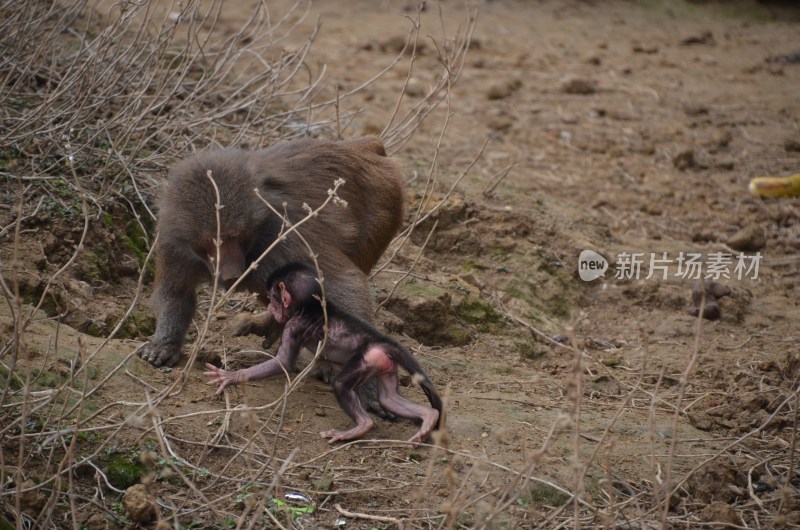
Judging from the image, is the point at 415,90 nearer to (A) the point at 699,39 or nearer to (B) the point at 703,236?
(B) the point at 703,236

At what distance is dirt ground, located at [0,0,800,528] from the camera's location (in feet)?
12.3

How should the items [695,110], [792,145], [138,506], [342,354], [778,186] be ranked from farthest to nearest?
[695,110] → [792,145] → [778,186] → [342,354] → [138,506]

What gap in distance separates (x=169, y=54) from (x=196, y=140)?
138cm

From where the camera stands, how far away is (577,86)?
1006cm

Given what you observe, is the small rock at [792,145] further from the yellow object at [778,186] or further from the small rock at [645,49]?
the small rock at [645,49]

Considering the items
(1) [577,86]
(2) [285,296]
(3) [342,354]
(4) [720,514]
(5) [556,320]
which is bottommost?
(5) [556,320]

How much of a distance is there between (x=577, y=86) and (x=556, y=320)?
14.9ft

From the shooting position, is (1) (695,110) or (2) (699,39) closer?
(1) (695,110)

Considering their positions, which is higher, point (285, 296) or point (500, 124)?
point (285, 296)

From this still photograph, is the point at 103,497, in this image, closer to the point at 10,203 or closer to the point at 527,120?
the point at 10,203

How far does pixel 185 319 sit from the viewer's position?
4.76m

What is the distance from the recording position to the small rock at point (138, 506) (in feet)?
11.2

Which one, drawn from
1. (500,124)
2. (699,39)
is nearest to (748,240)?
(500,124)

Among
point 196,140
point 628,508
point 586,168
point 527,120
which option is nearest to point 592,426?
point 628,508
